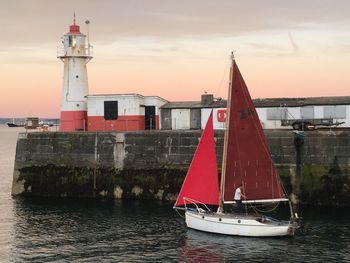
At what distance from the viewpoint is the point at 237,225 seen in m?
26.6

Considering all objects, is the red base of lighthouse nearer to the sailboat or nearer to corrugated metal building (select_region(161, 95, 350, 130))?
corrugated metal building (select_region(161, 95, 350, 130))

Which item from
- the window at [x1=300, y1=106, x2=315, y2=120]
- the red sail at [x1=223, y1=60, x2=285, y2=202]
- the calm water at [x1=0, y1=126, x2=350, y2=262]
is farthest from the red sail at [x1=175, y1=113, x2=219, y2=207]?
the window at [x1=300, y1=106, x2=315, y2=120]

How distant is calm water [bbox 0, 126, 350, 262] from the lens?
918 inches

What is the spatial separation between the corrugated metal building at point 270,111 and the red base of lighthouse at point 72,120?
265 inches

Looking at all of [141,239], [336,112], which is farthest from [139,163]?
[336,112]

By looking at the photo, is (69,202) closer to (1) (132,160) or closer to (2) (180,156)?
(1) (132,160)

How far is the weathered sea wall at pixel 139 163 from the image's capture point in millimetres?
33906

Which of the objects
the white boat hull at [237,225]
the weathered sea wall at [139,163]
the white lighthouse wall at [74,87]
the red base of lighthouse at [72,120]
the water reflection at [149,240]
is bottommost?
the water reflection at [149,240]

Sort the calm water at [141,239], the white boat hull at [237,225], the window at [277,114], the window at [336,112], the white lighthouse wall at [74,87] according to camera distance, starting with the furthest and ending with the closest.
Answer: the white lighthouse wall at [74,87] < the window at [277,114] < the window at [336,112] < the white boat hull at [237,225] < the calm water at [141,239]

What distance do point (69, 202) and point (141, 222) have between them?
8845mm

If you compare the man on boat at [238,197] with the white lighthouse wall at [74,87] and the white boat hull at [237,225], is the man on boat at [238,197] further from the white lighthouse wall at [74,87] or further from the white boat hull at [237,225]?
the white lighthouse wall at [74,87]

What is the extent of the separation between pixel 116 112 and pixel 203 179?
15.8m

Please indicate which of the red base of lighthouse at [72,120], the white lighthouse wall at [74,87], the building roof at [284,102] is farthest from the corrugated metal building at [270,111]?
the white lighthouse wall at [74,87]

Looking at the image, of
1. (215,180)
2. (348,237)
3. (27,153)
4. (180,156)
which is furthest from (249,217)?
(27,153)
